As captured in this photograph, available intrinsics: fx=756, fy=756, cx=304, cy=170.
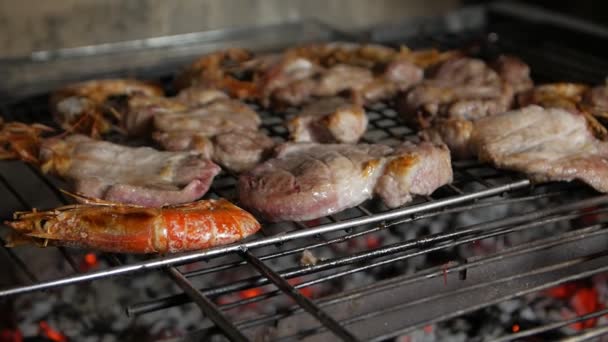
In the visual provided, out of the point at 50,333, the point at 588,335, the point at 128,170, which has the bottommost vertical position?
the point at 50,333

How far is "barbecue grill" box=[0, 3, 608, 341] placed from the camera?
2.38 metres

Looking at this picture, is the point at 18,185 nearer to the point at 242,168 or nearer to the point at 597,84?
the point at 242,168

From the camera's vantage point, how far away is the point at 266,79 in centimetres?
434

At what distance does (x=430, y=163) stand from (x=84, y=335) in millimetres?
2243

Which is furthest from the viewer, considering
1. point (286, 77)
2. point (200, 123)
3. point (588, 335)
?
point (286, 77)

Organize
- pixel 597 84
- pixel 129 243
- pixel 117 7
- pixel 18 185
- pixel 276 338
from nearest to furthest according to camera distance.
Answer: pixel 276 338 → pixel 129 243 → pixel 18 185 → pixel 597 84 → pixel 117 7

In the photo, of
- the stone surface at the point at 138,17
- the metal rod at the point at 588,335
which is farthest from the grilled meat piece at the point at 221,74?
the metal rod at the point at 588,335

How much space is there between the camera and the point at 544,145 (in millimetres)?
3381

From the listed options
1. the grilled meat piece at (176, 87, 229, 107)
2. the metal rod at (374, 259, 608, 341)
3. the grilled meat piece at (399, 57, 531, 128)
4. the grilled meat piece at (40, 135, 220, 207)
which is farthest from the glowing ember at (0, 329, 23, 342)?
the metal rod at (374, 259, 608, 341)

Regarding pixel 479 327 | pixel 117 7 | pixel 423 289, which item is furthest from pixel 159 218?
pixel 117 7

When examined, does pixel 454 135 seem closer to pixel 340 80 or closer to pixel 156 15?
pixel 340 80

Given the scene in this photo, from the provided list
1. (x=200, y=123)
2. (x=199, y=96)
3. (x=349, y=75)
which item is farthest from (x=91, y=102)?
(x=349, y=75)

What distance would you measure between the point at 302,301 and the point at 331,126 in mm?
1504

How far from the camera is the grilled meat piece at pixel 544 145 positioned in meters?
3.17
